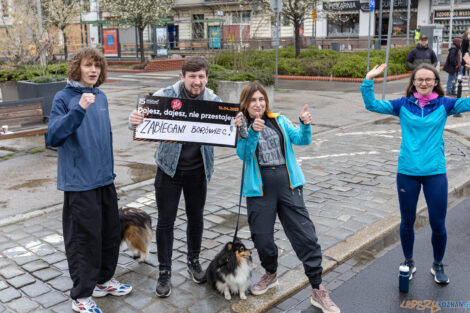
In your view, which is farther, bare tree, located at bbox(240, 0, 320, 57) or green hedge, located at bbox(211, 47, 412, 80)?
bare tree, located at bbox(240, 0, 320, 57)

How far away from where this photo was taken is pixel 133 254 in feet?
16.0

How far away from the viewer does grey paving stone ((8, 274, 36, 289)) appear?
439cm

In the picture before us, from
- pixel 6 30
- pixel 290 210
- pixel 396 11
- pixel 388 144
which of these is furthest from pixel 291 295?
pixel 396 11

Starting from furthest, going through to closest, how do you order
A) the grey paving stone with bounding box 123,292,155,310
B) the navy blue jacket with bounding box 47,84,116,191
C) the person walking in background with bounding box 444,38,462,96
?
the person walking in background with bounding box 444,38,462,96 < the grey paving stone with bounding box 123,292,155,310 < the navy blue jacket with bounding box 47,84,116,191

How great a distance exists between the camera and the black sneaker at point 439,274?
14.5 ft

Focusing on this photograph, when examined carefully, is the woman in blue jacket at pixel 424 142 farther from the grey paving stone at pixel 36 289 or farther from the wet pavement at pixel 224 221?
the grey paving stone at pixel 36 289

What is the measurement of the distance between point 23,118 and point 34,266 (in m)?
5.11

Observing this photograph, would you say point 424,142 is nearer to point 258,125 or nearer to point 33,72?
point 258,125

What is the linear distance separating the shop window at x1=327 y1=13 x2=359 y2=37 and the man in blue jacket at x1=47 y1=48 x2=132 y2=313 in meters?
44.3

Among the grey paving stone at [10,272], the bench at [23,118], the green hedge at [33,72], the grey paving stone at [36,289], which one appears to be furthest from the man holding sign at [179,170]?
the green hedge at [33,72]

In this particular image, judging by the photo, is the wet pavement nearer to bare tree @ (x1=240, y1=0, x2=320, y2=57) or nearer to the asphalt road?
the asphalt road

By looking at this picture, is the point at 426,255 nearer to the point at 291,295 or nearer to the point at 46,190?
the point at 291,295

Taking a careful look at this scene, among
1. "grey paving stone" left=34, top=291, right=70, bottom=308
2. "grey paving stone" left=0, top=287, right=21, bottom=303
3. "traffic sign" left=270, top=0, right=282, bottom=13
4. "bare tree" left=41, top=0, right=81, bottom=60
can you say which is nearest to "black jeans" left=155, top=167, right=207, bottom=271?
"grey paving stone" left=34, top=291, right=70, bottom=308

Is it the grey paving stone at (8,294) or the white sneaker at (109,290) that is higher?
the white sneaker at (109,290)
